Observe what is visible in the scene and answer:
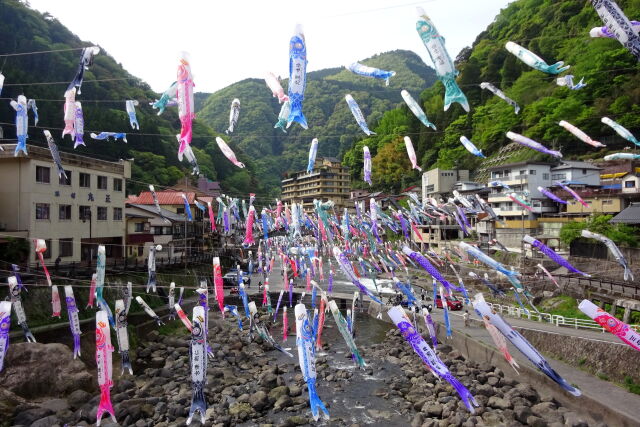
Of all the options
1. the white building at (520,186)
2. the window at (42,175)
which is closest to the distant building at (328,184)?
the white building at (520,186)

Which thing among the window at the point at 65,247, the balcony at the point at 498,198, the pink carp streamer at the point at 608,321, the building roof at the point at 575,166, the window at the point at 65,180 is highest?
the building roof at the point at 575,166

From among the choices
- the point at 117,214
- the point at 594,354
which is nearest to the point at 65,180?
the point at 117,214

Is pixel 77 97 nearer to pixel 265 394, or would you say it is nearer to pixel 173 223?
pixel 173 223

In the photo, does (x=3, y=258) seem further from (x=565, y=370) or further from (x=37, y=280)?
(x=565, y=370)

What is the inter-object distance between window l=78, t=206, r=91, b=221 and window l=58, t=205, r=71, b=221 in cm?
74

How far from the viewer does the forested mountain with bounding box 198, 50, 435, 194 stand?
361ft

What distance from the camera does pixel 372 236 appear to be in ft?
133

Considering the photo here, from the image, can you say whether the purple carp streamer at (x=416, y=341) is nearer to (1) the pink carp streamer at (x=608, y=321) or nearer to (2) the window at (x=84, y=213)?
(1) the pink carp streamer at (x=608, y=321)

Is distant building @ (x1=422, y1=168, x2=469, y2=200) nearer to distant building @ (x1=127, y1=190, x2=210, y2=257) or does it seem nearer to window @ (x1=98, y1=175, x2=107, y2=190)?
distant building @ (x1=127, y1=190, x2=210, y2=257)

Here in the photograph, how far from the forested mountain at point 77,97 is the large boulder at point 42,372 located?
29.2 meters

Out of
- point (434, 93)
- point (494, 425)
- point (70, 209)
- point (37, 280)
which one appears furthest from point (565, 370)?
point (434, 93)

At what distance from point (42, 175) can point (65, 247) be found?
4210 millimetres

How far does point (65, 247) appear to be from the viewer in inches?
904

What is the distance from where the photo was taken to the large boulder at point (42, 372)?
14.7 metres
